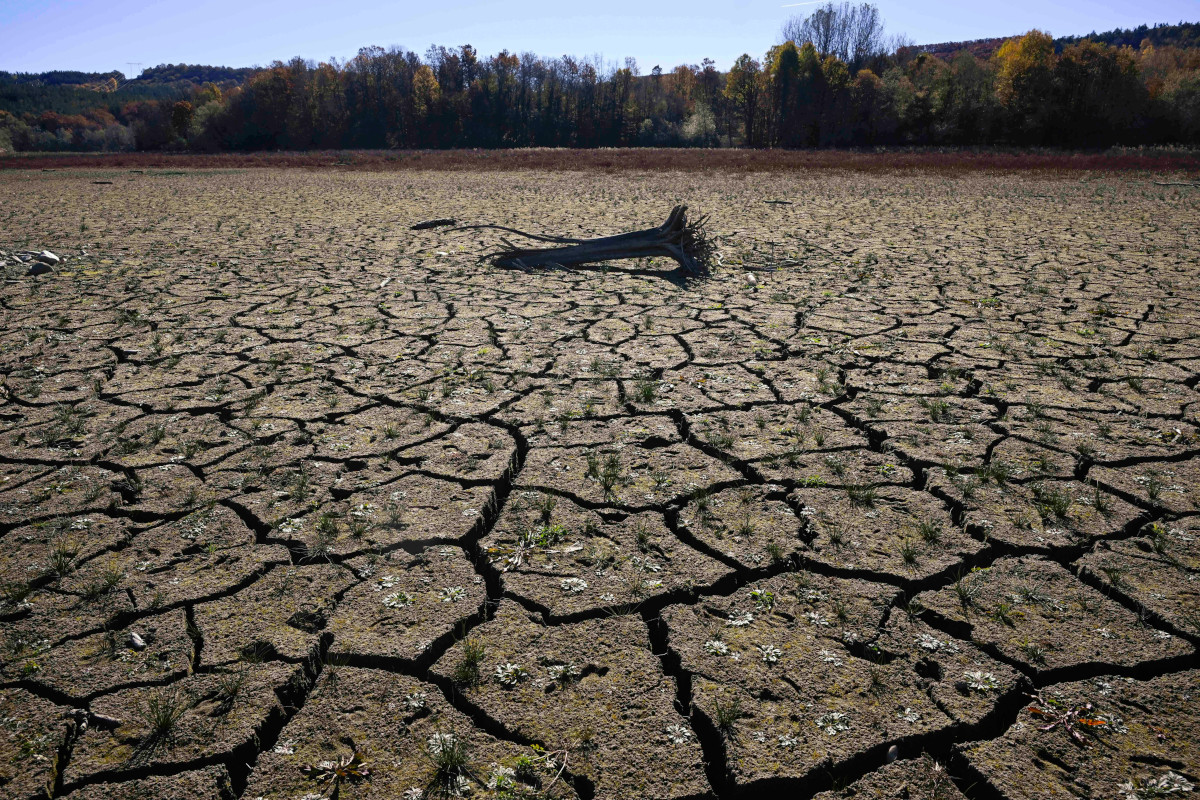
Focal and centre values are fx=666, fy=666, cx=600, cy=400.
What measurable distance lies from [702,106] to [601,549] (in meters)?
58.9

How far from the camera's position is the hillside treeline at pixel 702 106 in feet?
115

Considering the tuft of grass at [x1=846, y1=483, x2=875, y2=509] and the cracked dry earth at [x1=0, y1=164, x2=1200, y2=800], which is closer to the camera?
the cracked dry earth at [x1=0, y1=164, x2=1200, y2=800]

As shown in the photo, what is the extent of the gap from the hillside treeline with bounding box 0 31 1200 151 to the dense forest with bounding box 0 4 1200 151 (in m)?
0.11

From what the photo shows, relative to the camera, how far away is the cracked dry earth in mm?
1709

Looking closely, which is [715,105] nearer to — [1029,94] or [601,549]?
[1029,94]

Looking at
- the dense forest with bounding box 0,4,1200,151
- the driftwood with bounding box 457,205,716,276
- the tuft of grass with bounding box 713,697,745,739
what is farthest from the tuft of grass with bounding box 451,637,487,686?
the dense forest with bounding box 0,4,1200,151

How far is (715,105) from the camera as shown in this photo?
60156mm

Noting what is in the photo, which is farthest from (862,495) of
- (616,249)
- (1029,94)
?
(1029,94)

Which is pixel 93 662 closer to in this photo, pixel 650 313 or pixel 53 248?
pixel 650 313

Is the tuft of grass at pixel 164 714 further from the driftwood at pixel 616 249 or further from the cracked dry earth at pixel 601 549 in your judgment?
the driftwood at pixel 616 249

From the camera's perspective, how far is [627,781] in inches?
64.1

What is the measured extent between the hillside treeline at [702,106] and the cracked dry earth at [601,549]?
38682mm

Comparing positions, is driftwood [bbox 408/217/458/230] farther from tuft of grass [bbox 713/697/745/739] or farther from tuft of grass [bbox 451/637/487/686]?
tuft of grass [bbox 713/697/745/739]

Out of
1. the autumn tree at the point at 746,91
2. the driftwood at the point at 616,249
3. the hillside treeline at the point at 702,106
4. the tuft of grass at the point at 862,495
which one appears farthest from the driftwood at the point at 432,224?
the autumn tree at the point at 746,91
